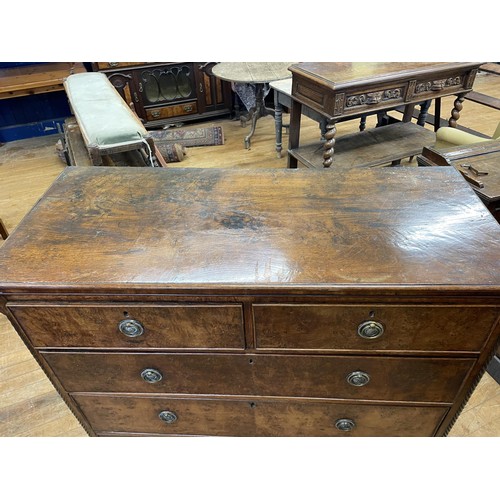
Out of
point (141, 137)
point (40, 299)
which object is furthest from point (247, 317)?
point (141, 137)

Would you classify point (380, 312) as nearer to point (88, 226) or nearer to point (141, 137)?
point (88, 226)

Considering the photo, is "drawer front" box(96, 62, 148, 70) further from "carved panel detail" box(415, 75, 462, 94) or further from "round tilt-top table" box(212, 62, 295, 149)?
"carved panel detail" box(415, 75, 462, 94)

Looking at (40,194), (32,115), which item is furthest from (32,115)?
(40,194)

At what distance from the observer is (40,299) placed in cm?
99

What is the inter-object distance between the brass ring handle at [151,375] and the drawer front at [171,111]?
3.36m

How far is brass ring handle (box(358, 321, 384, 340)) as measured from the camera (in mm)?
992

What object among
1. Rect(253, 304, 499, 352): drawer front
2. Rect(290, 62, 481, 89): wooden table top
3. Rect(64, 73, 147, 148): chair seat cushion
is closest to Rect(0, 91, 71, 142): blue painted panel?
Rect(64, 73, 147, 148): chair seat cushion

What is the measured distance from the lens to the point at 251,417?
1323mm

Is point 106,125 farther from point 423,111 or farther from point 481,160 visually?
point 423,111

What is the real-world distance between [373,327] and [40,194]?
9.90 feet

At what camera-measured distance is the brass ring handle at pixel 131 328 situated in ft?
3.35

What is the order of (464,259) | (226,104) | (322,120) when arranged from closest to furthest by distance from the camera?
(464,259), (322,120), (226,104)

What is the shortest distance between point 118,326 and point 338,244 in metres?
0.64

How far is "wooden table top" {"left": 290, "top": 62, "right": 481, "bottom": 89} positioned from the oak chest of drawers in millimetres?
1190
